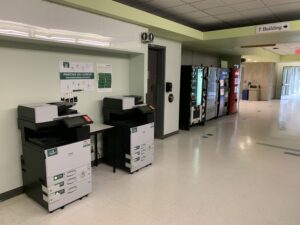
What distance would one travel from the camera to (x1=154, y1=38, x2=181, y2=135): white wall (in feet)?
16.4

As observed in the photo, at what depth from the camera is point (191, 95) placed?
5.90 m

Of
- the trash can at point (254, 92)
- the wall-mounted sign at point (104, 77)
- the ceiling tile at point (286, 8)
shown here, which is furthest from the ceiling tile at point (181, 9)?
the trash can at point (254, 92)

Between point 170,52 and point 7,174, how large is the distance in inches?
154

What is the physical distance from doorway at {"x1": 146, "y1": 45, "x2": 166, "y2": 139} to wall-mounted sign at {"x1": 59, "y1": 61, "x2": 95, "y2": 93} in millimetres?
1815

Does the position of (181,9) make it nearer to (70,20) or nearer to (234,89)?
(70,20)

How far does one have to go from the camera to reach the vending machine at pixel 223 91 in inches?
303

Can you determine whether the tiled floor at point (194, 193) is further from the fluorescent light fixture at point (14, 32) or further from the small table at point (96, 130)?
the fluorescent light fixture at point (14, 32)

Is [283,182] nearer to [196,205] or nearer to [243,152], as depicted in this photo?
[243,152]

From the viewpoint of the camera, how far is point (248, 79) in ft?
43.0

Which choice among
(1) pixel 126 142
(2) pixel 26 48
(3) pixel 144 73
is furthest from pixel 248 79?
(2) pixel 26 48

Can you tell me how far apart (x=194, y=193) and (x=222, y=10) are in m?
3.13

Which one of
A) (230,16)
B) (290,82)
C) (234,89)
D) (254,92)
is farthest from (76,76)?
(290,82)

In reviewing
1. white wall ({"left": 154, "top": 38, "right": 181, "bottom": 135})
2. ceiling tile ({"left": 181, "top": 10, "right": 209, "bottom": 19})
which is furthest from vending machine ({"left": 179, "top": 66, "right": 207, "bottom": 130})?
ceiling tile ({"left": 181, "top": 10, "right": 209, "bottom": 19})

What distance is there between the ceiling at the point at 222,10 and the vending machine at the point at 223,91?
305 centimetres
